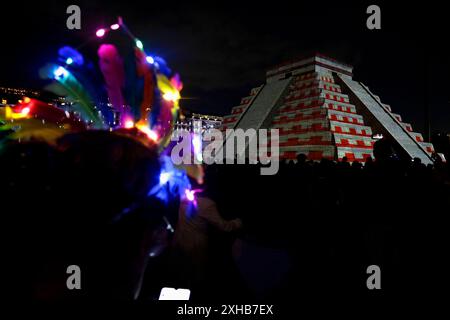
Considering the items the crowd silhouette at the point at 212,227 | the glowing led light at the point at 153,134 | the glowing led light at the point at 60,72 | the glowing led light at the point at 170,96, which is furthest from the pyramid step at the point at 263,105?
the glowing led light at the point at 153,134

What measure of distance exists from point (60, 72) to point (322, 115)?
15.7 meters

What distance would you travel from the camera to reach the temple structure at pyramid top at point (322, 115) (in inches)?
627

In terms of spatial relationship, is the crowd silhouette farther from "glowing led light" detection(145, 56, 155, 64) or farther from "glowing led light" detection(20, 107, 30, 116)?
"glowing led light" detection(145, 56, 155, 64)

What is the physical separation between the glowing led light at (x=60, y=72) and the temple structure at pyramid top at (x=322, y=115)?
13942mm

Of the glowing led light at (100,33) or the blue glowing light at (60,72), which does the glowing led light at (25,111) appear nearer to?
the blue glowing light at (60,72)

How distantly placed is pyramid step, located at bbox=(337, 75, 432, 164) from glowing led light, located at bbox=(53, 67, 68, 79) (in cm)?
1920

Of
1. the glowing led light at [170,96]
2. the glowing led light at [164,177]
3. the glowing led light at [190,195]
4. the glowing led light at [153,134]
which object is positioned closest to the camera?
the glowing led light at [164,177]

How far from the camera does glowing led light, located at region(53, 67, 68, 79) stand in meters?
Answer: 2.70

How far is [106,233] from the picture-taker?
1727mm

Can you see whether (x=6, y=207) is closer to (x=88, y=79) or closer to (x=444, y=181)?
(x=88, y=79)

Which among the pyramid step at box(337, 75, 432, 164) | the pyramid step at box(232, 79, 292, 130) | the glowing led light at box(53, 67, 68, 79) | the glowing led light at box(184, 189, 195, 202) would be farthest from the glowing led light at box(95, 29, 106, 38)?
the pyramid step at box(337, 75, 432, 164)

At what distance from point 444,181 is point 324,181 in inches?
115

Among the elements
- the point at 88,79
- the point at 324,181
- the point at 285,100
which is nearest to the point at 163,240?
the point at 88,79
